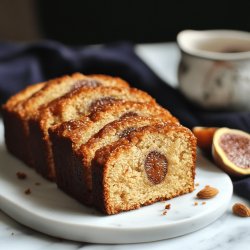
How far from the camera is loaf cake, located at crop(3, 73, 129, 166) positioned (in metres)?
3.36

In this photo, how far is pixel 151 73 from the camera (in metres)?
4.42

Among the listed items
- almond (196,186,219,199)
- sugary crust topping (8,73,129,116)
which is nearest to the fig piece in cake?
almond (196,186,219,199)

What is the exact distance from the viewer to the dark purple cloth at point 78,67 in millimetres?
4191

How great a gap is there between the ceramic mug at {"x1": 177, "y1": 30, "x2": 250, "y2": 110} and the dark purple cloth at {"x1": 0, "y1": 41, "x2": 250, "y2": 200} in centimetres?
9

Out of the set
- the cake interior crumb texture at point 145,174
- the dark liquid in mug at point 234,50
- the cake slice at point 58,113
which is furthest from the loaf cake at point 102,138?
the dark liquid in mug at point 234,50

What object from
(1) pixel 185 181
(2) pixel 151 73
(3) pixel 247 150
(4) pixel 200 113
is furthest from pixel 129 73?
(1) pixel 185 181

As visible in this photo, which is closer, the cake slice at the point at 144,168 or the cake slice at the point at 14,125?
the cake slice at the point at 144,168

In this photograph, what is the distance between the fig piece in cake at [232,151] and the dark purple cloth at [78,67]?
610 mm

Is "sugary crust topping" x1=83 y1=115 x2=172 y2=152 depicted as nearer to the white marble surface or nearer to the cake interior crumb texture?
the cake interior crumb texture

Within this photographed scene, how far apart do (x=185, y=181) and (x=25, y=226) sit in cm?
75

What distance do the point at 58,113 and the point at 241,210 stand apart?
993 mm

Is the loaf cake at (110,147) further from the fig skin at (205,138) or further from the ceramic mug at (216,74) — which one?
the ceramic mug at (216,74)

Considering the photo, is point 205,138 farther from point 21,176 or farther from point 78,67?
point 78,67

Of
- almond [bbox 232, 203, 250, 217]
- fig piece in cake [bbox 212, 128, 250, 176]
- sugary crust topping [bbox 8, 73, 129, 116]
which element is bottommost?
almond [bbox 232, 203, 250, 217]
